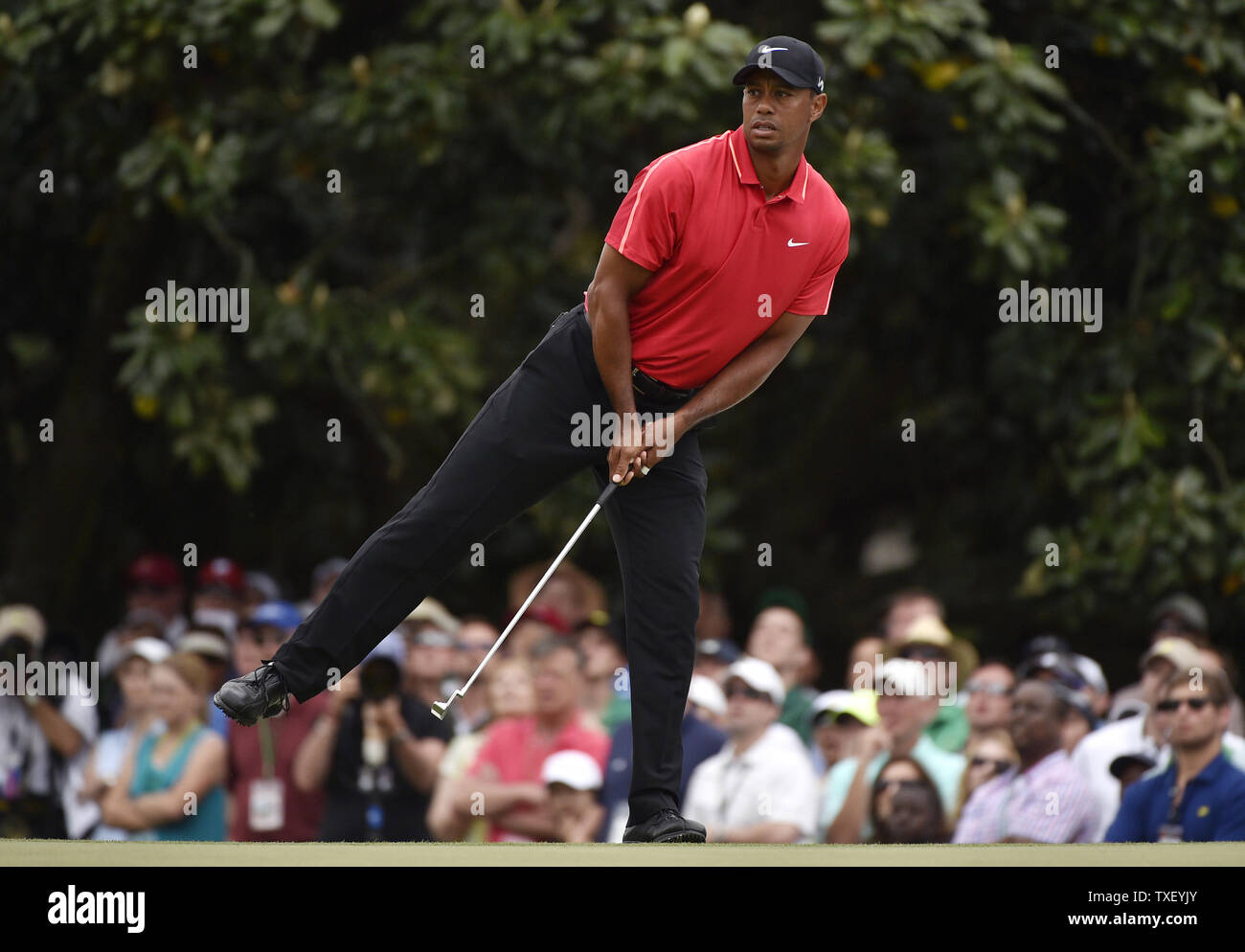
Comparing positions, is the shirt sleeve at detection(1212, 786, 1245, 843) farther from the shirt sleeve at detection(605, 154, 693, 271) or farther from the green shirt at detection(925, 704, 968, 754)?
the shirt sleeve at detection(605, 154, 693, 271)

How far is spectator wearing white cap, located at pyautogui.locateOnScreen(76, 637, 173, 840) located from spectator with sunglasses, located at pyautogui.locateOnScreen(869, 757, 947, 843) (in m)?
2.92

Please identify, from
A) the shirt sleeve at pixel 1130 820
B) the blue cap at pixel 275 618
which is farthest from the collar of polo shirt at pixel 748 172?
the blue cap at pixel 275 618

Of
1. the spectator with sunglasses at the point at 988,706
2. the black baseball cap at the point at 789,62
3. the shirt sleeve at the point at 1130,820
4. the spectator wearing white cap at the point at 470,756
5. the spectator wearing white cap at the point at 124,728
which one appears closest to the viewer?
the black baseball cap at the point at 789,62

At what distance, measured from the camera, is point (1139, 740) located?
6.50 meters

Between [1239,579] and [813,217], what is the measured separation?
4284 mm

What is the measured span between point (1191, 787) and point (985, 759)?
3.00 ft

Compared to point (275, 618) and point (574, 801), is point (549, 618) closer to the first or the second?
point (275, 618)

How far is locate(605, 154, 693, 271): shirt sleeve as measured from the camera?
4328 mm

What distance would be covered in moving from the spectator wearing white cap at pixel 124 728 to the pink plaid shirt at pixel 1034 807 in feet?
10.8

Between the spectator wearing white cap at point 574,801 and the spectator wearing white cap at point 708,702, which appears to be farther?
the spectator wearing white cap at point 708,702

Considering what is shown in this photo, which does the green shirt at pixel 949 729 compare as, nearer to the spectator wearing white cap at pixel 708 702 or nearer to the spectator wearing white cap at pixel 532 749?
the spectator wearing white cap at pixel 708 702

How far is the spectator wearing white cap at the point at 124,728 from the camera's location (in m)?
7.26
